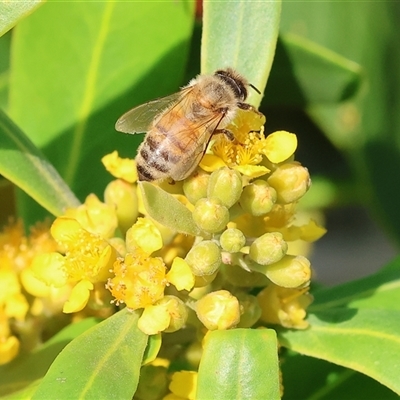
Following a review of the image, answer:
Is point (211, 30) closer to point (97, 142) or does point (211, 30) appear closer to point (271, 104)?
point (97, 142)

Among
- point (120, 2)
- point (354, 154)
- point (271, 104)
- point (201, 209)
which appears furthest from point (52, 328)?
point (354, 154)

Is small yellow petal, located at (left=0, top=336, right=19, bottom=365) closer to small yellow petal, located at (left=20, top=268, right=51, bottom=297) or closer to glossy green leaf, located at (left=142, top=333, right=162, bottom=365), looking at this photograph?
small yellow petal, located at (left=20, top=268, right=51, bottom=297)

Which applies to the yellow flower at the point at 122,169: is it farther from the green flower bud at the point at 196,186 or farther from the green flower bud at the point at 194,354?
the green flower bud at the point at 194,354

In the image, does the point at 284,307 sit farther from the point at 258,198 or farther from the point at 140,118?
the point at 140,118

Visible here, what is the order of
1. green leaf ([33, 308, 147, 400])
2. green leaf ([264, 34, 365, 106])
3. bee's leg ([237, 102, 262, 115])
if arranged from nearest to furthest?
green leaf ([33, 308, 147, 400]) → bee's leg ([237, 102, 262, 115]) → green leaf ([264, 34, 365, 106])

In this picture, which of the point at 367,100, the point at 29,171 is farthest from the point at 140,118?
the point at 367,100

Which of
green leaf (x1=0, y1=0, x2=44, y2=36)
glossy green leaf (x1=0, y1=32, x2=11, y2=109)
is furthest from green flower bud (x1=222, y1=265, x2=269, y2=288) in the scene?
glossy green leaf (x1=0, y1=32, x2=11, y2=109)
